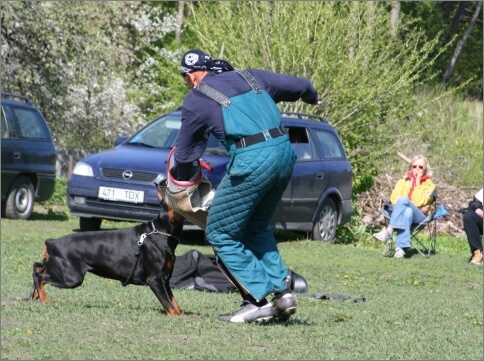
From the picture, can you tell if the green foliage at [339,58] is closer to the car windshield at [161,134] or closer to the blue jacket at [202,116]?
the car windshield at [161,134]

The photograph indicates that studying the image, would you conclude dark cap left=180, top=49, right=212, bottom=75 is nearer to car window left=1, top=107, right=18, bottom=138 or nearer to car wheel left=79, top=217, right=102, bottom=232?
car wheel left=79, top=217, right=102, bottom=232

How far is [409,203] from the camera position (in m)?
15.8

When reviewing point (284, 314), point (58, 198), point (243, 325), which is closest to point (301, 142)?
point (58, 198)

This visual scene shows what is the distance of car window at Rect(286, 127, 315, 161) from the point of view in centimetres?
1623

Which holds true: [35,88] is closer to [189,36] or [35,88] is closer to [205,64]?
[189,36]

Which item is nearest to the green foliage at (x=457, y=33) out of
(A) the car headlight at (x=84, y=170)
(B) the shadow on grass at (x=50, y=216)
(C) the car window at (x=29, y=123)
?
(B) the shadow on grass at (x=50, y=216)

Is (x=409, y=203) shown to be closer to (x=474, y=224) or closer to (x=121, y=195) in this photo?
(x=474, y=224)

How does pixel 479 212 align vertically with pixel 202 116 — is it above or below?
below

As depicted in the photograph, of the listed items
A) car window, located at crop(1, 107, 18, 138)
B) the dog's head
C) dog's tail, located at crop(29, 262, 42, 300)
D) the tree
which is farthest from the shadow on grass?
the dog's head

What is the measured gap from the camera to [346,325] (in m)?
7.47

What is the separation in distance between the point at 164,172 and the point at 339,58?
28.3 ft

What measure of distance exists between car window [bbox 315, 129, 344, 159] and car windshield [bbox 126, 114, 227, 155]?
2.30m

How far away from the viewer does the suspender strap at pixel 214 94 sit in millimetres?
6844

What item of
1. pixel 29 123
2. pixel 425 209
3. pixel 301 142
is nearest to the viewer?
pixel 425 209
